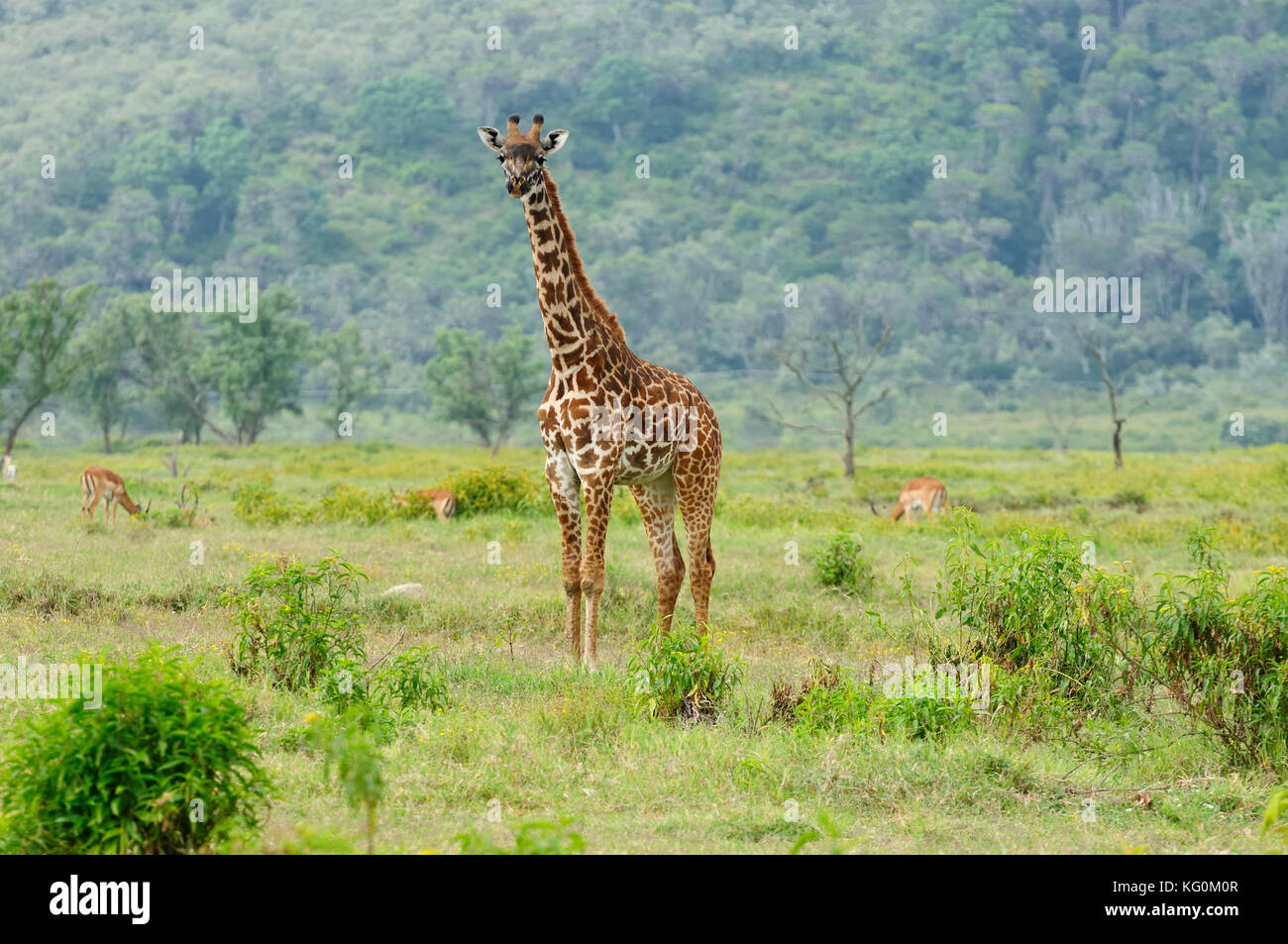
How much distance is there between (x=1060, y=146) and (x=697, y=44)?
34881 mm

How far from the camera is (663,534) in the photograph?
10.9m

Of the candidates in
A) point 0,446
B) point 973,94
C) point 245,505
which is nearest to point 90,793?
point 245,505

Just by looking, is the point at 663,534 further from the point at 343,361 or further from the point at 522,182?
the point at 343,361

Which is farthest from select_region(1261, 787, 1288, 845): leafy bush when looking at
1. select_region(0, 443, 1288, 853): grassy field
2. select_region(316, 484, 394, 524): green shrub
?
select_region(316, 484, 394, 524): green shrub

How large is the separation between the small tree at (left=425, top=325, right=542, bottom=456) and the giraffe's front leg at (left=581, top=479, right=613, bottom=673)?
4441 centimetres

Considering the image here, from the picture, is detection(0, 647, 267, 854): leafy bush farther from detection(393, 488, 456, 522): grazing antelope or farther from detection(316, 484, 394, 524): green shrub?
detection(393, 488, 456, 522): grazing antelope

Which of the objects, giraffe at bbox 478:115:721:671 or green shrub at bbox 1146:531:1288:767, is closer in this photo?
green shrub at bbox 1146:531:1288:767

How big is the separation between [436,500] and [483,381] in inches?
1515

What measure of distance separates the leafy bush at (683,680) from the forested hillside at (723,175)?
2338 inches

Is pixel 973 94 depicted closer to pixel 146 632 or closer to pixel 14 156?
pixel 14 156

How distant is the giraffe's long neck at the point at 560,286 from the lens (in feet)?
32.9

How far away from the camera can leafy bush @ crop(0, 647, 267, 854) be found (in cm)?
545

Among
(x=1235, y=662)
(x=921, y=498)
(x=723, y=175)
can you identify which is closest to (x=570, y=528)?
(x=1235, y=662)

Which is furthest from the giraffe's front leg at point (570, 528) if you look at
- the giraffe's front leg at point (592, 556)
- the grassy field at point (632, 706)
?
the grassy field at point (632, 706)
